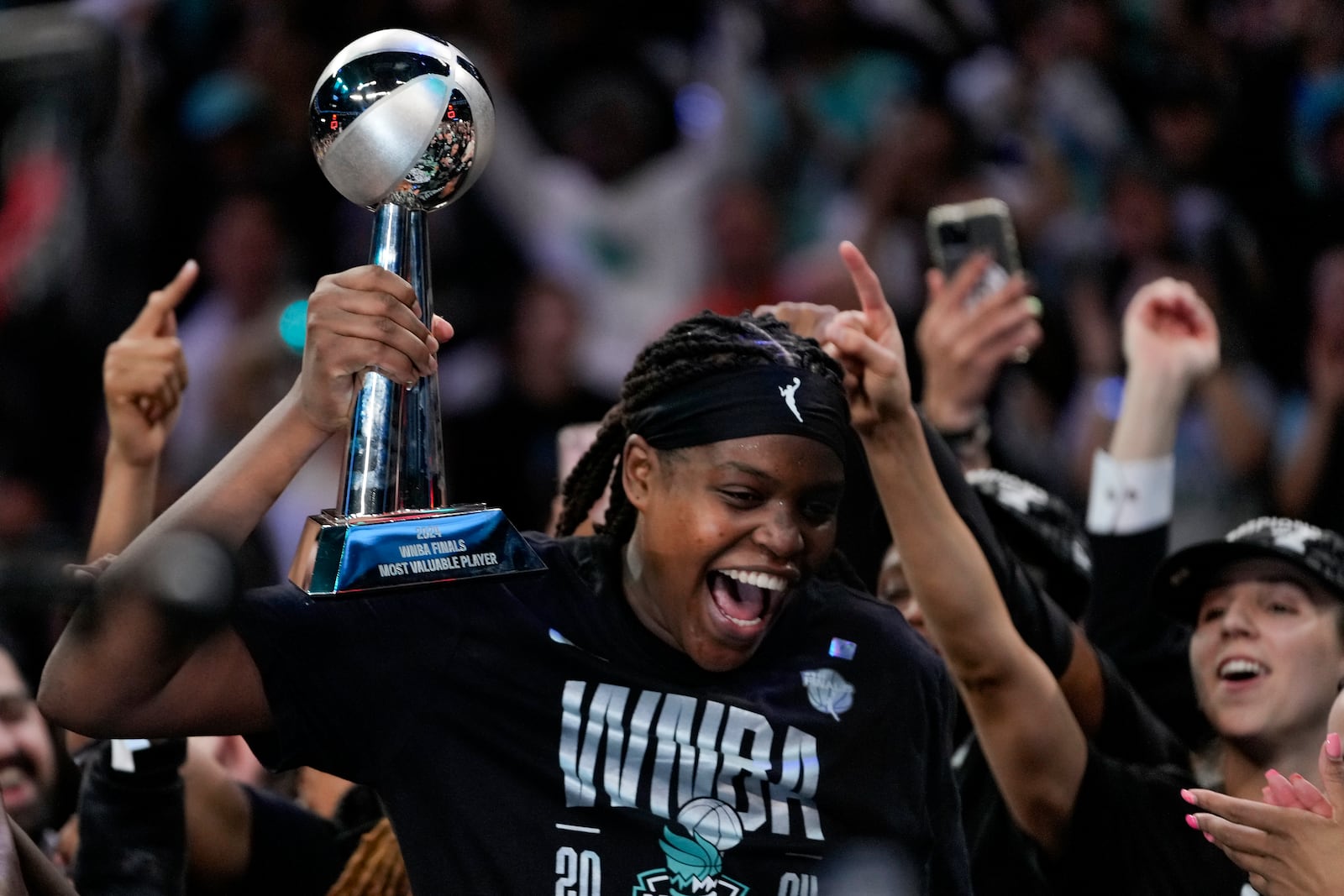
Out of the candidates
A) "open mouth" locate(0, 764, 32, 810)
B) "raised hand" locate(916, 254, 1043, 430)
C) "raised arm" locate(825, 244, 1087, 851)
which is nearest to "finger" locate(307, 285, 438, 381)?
"raised arm" locate(825, 244, 1087, 851)

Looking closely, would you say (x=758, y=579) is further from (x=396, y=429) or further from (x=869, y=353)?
(x=396, y=429)

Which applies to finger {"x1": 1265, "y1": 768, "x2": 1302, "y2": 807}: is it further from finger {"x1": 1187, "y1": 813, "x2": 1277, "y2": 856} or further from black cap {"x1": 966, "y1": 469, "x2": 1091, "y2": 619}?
black cap {"x1": 966, "y1": 469, "x2": 1091, "y2": 619}

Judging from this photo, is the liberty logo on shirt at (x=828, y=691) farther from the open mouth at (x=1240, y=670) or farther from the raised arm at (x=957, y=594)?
the open mouth at (x=1240, y=670)

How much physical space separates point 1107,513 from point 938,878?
1276mm

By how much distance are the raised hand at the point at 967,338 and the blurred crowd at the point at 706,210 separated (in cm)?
144

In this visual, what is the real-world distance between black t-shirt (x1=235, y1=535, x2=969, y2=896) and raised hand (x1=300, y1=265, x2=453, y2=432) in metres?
0.31

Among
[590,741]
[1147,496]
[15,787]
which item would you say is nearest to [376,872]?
[590,741]

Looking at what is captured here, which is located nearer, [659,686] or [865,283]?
[659,686]

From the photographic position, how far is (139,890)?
2.44 m

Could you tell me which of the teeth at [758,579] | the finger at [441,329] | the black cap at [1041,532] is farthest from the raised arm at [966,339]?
the finger at [441,329]

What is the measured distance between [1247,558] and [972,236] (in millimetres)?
845

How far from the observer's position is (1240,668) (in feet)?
9.00

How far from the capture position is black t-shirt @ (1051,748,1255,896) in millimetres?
2619

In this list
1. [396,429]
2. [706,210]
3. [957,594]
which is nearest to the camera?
[396,429]
